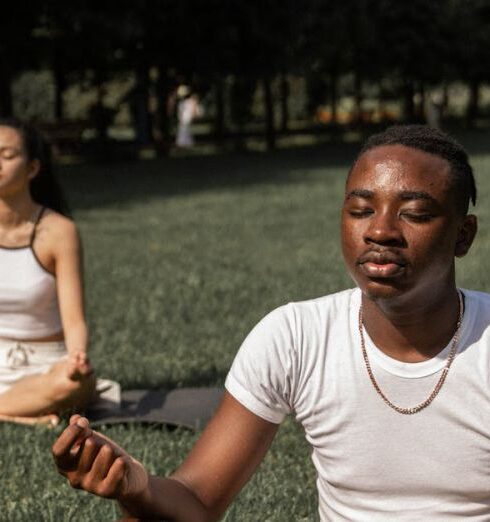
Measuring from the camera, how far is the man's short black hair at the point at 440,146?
2.56 m

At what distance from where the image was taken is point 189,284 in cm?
986

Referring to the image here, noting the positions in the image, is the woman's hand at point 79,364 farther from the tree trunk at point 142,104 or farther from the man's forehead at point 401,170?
the tree trunk at point 142,104

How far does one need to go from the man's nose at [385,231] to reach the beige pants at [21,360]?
3.21 meters

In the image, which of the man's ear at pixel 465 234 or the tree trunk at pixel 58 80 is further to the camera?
the tree trunk at pixel 58 80

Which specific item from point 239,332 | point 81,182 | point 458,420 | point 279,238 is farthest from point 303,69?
point 458,420

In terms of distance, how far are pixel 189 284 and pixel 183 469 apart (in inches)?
288

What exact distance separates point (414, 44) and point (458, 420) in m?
33.8

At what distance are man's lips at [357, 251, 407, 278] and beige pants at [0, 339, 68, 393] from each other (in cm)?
321

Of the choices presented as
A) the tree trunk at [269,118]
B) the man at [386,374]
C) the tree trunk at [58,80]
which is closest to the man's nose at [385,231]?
the man at [386,374]

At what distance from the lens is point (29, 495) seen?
Answer: 4.49 m

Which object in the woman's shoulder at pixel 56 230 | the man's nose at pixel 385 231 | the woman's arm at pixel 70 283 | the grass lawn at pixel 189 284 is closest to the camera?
the man's nose at pixel 385 231

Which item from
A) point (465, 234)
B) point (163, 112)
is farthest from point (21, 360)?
point (163, 112)

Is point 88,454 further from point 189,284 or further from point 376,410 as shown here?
point 189,284

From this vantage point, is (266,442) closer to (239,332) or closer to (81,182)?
(239,332)
